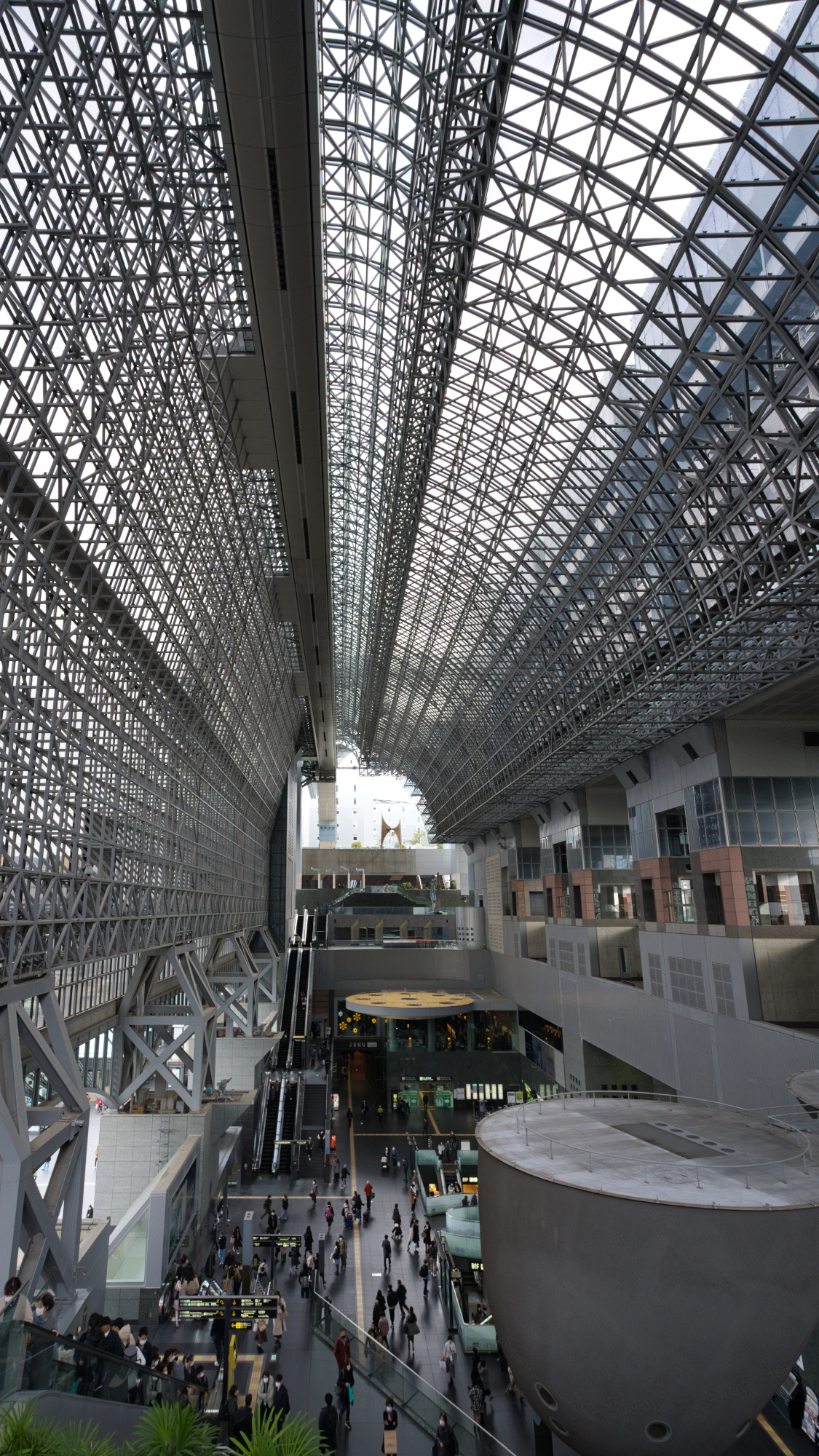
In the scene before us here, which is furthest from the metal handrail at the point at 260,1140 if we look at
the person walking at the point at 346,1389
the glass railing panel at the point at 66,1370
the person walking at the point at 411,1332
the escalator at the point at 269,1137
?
the glass railing panel at the point at 66,1370

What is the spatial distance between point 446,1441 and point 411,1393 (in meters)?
1.77

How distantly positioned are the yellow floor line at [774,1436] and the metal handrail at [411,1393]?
21.5 feet

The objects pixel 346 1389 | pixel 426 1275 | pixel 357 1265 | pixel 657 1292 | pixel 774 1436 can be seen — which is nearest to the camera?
pixel 657 1292

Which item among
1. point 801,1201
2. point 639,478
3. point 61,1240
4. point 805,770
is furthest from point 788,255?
point 61,1240

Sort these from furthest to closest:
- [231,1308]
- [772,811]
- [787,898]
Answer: [772,811] → [787,898] → [231,1308]

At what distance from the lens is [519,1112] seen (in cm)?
2173

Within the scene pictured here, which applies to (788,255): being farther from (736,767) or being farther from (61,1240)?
(61,1240)

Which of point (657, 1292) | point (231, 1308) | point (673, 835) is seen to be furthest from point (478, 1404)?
point (673, 835)

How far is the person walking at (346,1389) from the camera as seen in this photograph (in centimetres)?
1869

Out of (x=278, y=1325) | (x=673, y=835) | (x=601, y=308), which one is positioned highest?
(x=601, y=308)

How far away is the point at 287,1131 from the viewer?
4647 centimetres

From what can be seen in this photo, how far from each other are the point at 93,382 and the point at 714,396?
48.0 ft

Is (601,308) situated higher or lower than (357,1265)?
higher

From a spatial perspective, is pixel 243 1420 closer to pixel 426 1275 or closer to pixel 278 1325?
pixel 278 1325
